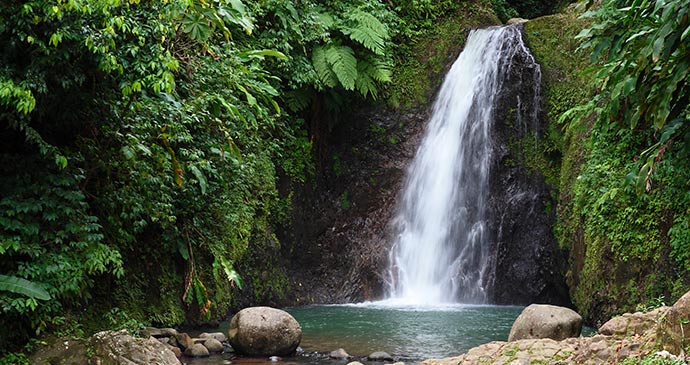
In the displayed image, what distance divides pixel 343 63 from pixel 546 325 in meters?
7.18

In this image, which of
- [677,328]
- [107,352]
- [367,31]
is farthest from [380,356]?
[367,31]

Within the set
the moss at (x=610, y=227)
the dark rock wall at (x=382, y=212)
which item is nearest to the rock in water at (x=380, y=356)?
the moss at (x=610, y=227)

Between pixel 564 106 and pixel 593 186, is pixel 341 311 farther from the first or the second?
pixel 564 106

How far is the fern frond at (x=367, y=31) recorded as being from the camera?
551 inches

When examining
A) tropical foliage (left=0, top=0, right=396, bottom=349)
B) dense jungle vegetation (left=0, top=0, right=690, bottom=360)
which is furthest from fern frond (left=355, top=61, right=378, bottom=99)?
tropical foliage (left=0, top=0, right=396, bottom=349)

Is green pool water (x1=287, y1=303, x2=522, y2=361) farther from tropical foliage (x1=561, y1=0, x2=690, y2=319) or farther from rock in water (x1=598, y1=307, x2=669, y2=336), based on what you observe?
rock in water (x1=598, y1=307, x2=669, y2=336)

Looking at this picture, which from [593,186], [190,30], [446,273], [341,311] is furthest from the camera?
[446,273]

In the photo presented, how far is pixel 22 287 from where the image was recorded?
6348 millimetres

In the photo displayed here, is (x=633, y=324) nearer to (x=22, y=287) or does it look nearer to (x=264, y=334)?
(x=264, y=334)

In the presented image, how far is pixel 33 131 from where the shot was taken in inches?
260

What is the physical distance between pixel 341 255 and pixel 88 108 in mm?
7851

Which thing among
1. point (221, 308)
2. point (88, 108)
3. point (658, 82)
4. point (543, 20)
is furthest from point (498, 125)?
point (88, 108)

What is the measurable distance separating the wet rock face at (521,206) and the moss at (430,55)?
1.76 meters

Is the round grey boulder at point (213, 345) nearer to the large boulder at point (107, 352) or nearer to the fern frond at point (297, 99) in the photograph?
the large boulder at point (107, 352)
